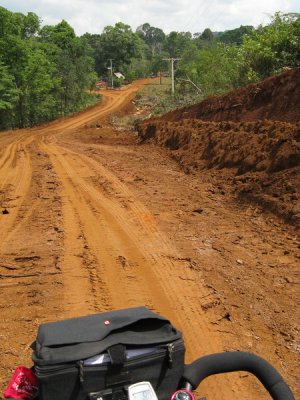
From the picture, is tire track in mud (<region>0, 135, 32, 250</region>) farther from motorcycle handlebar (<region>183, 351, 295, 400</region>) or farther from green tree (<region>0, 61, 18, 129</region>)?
green tree (<region>0, 61, 18, 129</region>)

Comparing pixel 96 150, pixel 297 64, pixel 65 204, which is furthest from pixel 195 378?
pixel 297 64

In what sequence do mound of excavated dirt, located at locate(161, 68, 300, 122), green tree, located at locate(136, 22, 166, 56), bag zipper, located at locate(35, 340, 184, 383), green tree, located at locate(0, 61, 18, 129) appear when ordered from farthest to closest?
green tree, located at locate(136, 22, 166, 56), green tree, located at locate(0, 61, 18, 129), mound of excavated dirt, located at locate(161, 68, 300, 122), bag zipper, located at locate(35, 340, 184, 383)

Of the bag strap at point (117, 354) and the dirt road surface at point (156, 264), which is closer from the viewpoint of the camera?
the bag strap at point (117, 354)

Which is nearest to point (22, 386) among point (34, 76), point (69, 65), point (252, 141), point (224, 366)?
point (224, 366)

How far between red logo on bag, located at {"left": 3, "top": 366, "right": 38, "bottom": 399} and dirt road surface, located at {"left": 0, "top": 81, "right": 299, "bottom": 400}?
1448 millimetres

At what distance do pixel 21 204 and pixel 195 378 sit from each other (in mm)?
7397

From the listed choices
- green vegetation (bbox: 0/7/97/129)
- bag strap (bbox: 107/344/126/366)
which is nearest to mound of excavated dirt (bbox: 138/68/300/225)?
bag strap (bbox: 107/344/126/366)

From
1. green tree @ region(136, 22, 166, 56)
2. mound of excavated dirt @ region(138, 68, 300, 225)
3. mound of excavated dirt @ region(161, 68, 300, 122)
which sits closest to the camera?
mound of excavated dirt @ region(138, 68, 300, 225)

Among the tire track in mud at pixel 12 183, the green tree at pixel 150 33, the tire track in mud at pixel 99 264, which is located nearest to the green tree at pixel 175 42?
the green tree at pixel 150 33

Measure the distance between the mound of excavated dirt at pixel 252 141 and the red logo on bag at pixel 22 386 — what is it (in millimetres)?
5771

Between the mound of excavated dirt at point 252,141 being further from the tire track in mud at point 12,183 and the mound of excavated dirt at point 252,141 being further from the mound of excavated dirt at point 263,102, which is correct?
the tire track in mud at point 12,183

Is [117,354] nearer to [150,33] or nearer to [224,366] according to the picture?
[224,366]

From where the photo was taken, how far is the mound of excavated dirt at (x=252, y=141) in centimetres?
864

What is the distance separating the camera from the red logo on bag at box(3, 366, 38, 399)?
7.20ft
